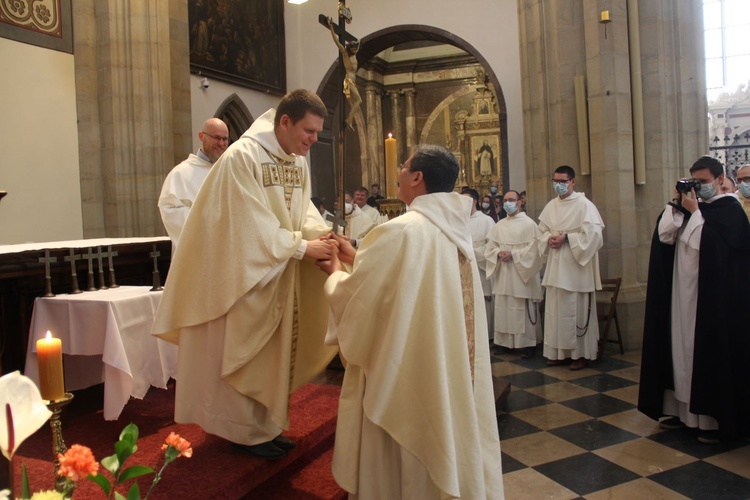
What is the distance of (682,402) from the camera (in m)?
4.05

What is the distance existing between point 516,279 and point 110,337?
4666mm

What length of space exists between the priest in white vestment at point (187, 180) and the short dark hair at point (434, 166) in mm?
2266

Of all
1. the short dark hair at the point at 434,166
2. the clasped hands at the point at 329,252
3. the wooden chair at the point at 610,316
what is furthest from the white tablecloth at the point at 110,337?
the wooden chair at the point at 610,316

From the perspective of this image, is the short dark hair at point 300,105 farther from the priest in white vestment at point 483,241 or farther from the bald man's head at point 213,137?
the priest in white vestment at point 483,241

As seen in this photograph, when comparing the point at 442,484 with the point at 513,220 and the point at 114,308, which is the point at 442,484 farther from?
the point at 513,220

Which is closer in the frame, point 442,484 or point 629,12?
point 442,484

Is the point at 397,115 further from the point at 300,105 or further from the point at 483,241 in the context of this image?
the point at 300,105

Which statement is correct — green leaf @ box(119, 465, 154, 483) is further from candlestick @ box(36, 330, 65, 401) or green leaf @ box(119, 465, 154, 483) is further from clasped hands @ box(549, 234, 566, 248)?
clasped hands @ box(549, 234, 566, 248)

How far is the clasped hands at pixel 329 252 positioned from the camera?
251 centimetres

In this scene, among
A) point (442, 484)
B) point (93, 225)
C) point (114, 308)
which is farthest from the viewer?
point (93, 225)

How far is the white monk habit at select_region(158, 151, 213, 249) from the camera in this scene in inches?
164

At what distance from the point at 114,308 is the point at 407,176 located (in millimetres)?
1604

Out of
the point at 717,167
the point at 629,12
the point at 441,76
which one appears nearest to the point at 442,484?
the point at 717,167

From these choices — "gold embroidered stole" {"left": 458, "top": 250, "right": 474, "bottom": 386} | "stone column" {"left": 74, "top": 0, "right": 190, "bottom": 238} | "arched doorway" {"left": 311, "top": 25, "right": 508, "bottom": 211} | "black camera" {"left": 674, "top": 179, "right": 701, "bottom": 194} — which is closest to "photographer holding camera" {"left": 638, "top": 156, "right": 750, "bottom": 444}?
"black camera" {"left": 674, "top": 179, "right": 701, "bottom": 194}
